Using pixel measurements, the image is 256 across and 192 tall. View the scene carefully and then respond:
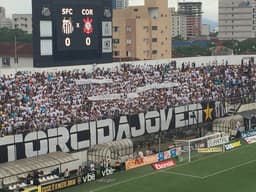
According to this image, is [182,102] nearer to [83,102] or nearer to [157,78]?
[157,78]

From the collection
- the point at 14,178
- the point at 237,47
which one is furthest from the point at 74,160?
the point at 237,47

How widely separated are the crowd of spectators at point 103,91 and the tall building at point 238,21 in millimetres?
131930

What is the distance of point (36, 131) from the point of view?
32.6 metres

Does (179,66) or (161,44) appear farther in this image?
(161,44)

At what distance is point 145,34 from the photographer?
8875 centimetres

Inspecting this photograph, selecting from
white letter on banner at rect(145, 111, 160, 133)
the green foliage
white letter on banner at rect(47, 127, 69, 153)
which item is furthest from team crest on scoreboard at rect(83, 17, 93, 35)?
the green foliage

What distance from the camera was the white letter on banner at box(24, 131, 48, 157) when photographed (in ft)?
105

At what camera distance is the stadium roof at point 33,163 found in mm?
29062

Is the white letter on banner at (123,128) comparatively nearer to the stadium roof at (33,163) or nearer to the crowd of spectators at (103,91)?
the crowd of spectators at (103,91)

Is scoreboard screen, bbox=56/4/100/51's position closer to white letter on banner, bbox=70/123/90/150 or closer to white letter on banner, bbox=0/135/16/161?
white letter on banner, bbox=70/123/90/150

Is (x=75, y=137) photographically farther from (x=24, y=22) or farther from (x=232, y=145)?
(x=24, y=22)

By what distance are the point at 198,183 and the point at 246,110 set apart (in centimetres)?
2059

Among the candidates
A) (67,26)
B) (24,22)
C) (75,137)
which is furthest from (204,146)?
(24,22)

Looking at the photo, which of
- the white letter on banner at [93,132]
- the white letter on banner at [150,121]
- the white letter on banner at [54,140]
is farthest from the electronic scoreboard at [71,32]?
the white letter on banner at [54,140]
